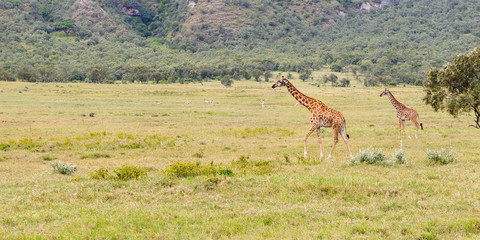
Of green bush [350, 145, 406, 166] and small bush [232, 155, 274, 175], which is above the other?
green bush [350, 145, 406, 166]

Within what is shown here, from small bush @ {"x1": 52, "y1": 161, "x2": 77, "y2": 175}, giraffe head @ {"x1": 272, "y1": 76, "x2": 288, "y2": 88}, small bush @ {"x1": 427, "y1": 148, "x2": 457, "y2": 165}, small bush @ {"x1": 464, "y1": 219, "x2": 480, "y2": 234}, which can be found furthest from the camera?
giraffe head @ {"x1": 272, "y1": 76, "x2": 288, "y2": 88}

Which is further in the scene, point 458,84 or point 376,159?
point 458,84

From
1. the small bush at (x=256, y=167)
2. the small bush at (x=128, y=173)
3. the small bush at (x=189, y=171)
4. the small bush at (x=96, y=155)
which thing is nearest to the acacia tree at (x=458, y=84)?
the small bush at (x=256, y=167)

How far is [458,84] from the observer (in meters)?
21.1

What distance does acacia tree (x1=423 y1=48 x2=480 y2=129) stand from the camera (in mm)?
19672

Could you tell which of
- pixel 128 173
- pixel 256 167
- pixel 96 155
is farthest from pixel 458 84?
pixel 96 155

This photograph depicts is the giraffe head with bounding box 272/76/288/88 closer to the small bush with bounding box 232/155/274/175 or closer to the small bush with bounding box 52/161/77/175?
the small bush with bounding box 232/155/274/175

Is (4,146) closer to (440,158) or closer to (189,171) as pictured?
(189,171)

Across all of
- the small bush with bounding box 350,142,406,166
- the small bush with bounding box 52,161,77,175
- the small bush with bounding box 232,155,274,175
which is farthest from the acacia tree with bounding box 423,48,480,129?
the small bush with bounding box 52,161,77,175

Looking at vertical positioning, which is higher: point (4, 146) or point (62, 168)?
point (62, 168)

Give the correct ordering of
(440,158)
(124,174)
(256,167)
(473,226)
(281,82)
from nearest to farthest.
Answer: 1. (473,226)
2. (124,174)
3. (256,167)
4. (440,158)
5. (281,82)

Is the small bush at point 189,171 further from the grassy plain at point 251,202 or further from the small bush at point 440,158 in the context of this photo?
the small bush at point 440,158

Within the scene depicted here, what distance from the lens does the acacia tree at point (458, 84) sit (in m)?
19.7

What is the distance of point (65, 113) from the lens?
40.1 m
